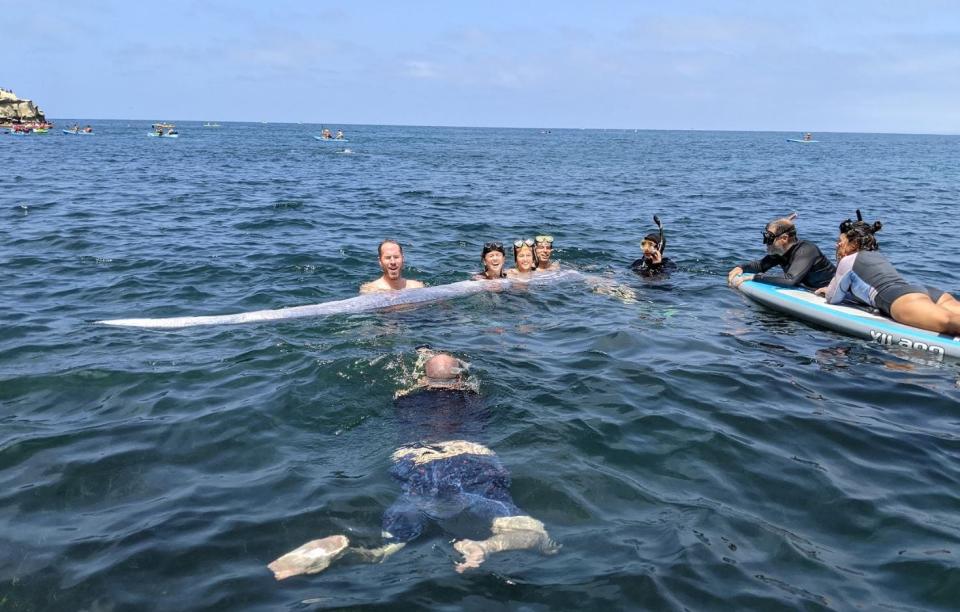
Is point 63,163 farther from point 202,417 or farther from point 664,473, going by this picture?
point 664,473

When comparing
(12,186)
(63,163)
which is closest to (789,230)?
(12,186)

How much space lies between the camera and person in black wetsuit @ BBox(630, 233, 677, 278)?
38.8 ft

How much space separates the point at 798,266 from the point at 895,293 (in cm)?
195

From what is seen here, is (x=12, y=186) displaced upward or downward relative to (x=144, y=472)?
upward

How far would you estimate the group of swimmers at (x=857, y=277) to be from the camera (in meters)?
8.25

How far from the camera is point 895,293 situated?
28.3 ft

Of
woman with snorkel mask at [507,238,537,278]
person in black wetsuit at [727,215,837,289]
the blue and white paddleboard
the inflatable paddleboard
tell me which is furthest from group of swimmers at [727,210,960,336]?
the inflatable paddleboard

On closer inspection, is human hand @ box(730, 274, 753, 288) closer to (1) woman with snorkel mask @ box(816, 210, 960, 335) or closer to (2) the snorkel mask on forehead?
(2) the snorkel mask on forehead

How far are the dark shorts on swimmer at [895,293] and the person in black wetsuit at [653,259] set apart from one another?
12.8ft

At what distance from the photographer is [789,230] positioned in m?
10.6

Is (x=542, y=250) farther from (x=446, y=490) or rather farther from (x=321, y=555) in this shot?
(x=321, y=555)

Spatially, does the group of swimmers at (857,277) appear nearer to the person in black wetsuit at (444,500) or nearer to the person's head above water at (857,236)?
the person's head above water at (857,236)

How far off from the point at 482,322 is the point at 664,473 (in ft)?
15.0

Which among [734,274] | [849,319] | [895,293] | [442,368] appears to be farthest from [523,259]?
[895,293]
